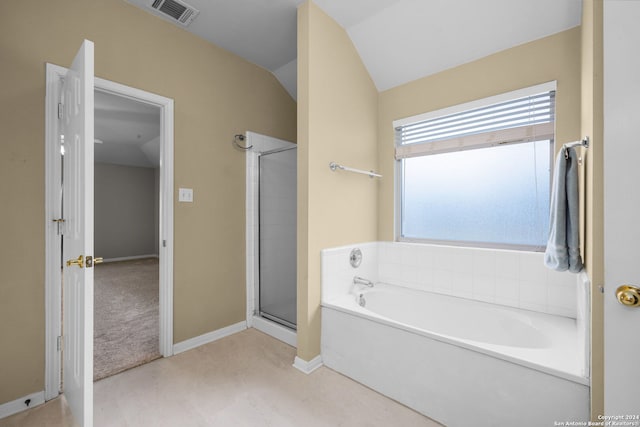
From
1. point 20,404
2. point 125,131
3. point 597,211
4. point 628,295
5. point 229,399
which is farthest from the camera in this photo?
point 125,131

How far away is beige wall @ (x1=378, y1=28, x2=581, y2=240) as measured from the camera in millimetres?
1770

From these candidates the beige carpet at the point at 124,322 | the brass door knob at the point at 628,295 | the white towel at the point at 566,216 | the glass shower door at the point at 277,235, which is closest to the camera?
the brass door knob at the point at 628,295

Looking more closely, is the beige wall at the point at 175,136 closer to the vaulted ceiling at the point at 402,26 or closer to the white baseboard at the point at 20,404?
the white baseboard at the point at 20,404

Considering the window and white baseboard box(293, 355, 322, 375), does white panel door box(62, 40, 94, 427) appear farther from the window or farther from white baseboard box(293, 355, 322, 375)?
the window

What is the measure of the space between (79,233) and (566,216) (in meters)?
2.41

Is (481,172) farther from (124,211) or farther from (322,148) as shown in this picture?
(124,211)

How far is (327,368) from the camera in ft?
6.58

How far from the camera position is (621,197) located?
0.87 meters

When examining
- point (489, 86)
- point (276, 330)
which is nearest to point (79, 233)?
point (276, 330)

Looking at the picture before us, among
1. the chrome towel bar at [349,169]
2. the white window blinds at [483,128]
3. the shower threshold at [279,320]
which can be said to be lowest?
the shower threshold at [279,320]

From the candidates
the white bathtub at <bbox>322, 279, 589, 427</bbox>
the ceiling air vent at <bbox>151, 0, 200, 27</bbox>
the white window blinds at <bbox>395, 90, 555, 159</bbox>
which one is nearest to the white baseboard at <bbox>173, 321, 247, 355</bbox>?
the white bathtub at <bbox>322, 279, 589, 427</bbox>

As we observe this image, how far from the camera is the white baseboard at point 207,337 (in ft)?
7.25

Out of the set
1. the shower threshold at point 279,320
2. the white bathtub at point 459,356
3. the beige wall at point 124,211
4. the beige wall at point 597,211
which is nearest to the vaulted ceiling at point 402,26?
the beige wall at point 597,211

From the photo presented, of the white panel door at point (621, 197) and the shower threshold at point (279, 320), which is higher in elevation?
the white panel door at point (621, 197)
